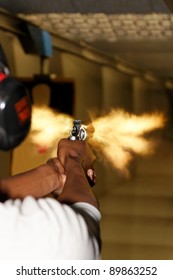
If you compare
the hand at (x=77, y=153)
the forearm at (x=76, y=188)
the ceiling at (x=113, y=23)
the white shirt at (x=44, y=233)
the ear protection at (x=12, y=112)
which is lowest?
the white shirt at (x=44, y=233)

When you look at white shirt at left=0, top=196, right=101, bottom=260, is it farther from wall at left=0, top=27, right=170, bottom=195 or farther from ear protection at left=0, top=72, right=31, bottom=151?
wall at left=0, top=27, right=170, bottom=195

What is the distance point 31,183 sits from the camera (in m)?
1.18

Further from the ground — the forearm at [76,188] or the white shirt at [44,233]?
the forearm at [76,188]

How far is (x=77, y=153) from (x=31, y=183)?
Result: 4.3 inches

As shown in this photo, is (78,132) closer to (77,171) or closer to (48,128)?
(77,171)

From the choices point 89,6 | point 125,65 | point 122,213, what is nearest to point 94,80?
point 125,65

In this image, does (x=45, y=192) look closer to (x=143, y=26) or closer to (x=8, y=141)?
(x=8, y=141)

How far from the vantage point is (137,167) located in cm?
380

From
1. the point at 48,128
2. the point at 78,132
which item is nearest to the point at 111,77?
the point at 48,128

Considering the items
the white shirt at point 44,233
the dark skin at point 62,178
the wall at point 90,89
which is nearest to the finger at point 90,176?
the dark skin at point 62,178

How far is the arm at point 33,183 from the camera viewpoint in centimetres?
118

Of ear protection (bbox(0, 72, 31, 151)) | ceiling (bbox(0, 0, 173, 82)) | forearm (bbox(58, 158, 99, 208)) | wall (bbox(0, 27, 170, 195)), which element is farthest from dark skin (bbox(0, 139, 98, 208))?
wall (bbox(0, 27, 170, 195))

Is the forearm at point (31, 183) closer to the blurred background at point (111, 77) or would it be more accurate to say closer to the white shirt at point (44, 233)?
the white shirt at point (44, 233)

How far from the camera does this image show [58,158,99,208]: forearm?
3.67ft
